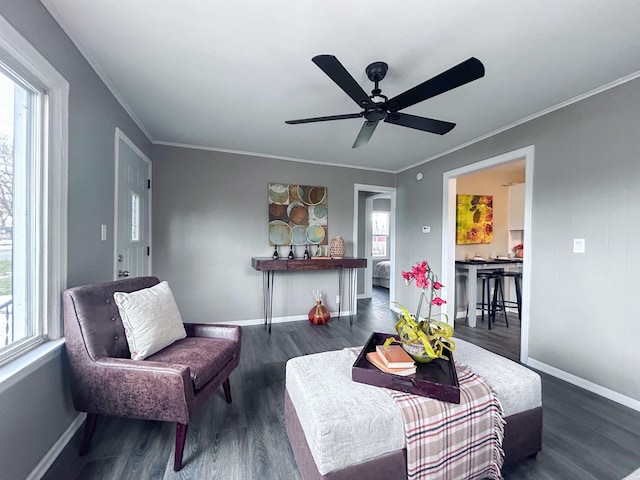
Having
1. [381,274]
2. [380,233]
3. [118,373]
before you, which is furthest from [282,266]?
[380,233]

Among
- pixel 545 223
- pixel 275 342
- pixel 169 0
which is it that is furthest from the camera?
pixel 275 342

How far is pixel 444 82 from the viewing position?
4.89ft

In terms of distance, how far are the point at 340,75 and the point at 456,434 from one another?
6.05 feet

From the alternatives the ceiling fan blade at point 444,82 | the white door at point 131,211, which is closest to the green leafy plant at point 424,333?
the ceiling fan blade at point 444,82

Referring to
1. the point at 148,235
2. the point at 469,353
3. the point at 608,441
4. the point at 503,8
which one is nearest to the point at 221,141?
the point at 148,235

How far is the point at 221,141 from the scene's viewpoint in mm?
3357

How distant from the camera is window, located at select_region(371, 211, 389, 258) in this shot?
7629 mm

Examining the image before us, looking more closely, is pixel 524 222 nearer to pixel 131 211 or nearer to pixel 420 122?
pixel 420 122

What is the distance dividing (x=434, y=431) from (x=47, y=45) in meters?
2.68

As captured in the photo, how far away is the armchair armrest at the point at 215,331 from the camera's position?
2010 millimetres

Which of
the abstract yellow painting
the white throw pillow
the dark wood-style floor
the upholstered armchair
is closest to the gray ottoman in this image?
the dark wood-style floor

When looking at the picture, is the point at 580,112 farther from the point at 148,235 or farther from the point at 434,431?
the point at 148,235

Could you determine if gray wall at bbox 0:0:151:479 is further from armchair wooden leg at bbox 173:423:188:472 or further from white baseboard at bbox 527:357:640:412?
white baseboard at bbox 527:357:640:412

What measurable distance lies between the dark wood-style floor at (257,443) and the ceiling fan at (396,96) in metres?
2.04
